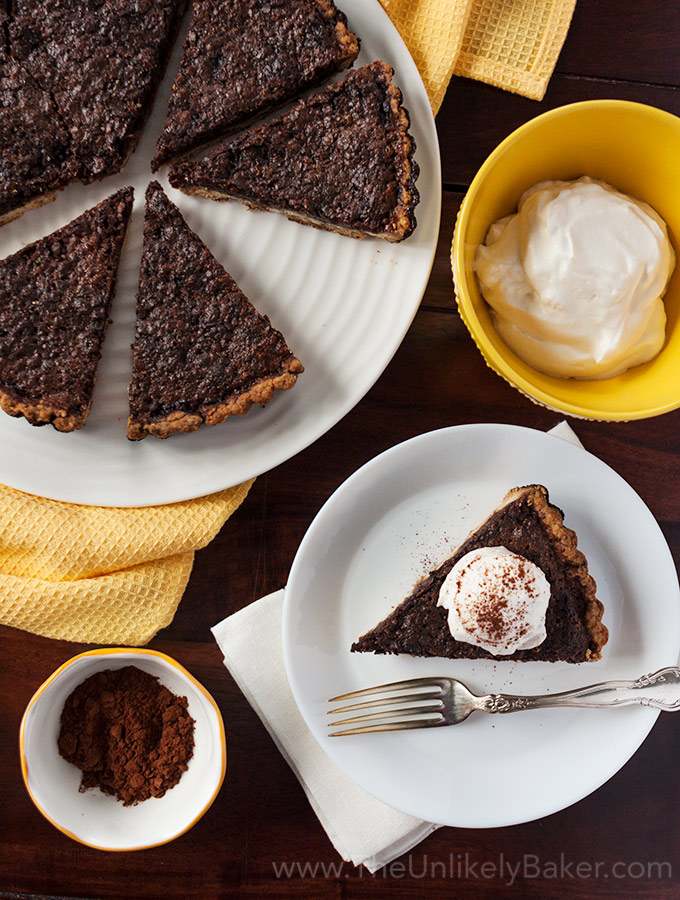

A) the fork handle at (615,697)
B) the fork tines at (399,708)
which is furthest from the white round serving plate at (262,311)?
the fork handle at (615,697)

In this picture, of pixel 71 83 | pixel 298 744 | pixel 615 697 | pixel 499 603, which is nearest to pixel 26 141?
pixel 71 83

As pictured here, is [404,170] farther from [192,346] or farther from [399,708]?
[399,708]

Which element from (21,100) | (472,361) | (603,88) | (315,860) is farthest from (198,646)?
(603,88)

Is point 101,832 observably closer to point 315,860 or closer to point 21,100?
point 315,860

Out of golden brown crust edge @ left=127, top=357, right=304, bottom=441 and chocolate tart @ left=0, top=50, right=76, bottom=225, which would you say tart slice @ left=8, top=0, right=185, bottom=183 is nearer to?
chocolate tart @ left=0, top=50, right=76, bottom=225

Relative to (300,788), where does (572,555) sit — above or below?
above

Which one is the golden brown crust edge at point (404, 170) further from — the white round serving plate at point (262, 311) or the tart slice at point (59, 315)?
the tart slice at point (59, 315)
